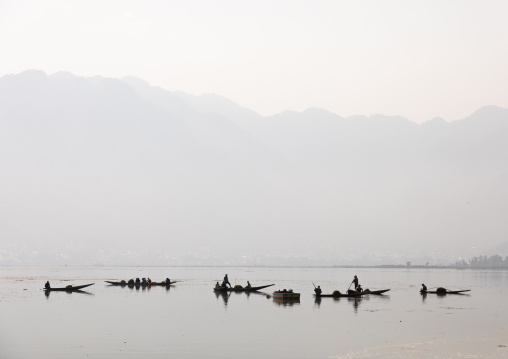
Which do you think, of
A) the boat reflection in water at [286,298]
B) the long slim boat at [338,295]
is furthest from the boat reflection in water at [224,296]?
the long slim boat at [338,295]

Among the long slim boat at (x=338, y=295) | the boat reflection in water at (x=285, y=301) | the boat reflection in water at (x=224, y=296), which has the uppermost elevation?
the long slim boat at (x=338, y=295)

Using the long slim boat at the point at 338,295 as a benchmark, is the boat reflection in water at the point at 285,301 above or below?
below

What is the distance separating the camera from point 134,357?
3606cm

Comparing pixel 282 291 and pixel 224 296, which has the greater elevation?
pixel 282 291

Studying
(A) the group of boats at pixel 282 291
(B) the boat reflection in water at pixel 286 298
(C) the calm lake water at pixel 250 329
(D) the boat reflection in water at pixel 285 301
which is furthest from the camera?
(A) the group of boats at pixel 282 291

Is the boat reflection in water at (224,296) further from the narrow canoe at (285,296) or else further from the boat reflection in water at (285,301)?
the narrow canoe at (285,296)

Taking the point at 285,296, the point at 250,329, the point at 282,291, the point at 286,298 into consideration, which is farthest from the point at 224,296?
the point at 250,329

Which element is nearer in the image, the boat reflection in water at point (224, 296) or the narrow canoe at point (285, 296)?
the narrow canoe at point (285, 296)

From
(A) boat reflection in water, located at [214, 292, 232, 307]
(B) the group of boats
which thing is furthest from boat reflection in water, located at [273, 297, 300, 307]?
(A) boat reflection in water, located at [214, 292, 232, 307]

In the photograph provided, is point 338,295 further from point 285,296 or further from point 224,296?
point 224,296

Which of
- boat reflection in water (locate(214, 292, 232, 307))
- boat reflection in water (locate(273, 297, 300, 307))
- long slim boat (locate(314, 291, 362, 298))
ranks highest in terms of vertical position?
long slim boat (locate(314, 291, 362, 298))

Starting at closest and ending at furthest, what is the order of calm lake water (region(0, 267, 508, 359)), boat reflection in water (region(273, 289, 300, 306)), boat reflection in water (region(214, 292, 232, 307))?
calm lake water (region(0, 267, 508, 359)) < boat reflection in water (region(273, 289, 300, 306)) < boat reflection in water (region(214, 292, 232, 307))

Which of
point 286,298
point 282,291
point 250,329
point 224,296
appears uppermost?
point 282,291

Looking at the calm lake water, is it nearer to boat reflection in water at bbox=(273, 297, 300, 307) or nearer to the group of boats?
boat reflection in water at bbox=(273, 297, 300, 307)
